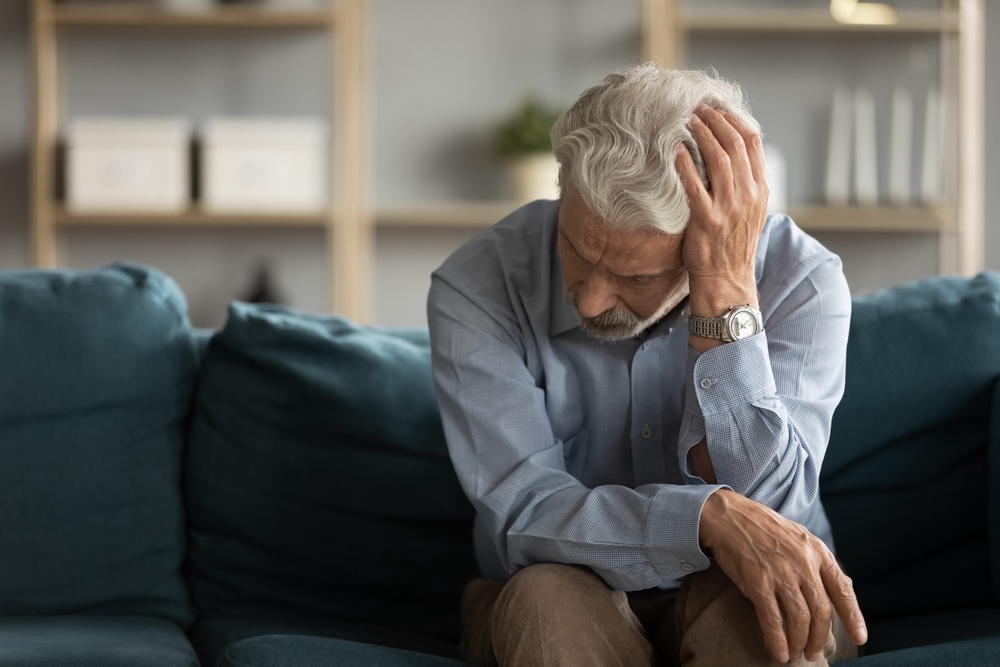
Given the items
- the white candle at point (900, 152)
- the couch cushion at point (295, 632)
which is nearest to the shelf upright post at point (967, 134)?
the white candle at point (900, 152)

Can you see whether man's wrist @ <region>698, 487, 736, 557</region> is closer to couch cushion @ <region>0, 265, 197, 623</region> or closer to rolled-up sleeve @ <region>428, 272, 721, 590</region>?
rolled-up sleeve @ <region>428, 272, 721, 590</region>

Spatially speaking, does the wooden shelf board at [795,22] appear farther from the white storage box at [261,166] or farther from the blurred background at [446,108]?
the white storage box at [261,166]

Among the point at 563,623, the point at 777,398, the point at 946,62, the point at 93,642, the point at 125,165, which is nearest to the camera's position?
the point at 563,623

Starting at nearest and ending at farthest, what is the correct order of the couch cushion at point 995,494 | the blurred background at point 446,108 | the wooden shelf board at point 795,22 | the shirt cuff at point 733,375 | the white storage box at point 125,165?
the shirt cuff at point 733,375
the couch cushion at point 995,494
the white storage box at point 125,165
the wooden shelf board at point 795,22
the blurred background at point 446,108

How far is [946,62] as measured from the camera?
134 inches

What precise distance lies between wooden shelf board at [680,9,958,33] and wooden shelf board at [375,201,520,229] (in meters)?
0.81

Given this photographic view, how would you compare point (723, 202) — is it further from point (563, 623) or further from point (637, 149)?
point (563, 623)

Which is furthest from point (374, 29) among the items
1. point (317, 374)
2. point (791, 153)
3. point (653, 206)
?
point (653, 206)

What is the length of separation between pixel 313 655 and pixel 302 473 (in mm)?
458

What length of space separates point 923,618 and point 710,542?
53 cm

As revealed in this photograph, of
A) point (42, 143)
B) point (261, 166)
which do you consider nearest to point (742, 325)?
point (261, 166)

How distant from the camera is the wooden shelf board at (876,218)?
3.26 meters

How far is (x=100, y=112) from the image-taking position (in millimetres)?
3449

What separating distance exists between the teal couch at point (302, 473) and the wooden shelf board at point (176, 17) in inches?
71.2
